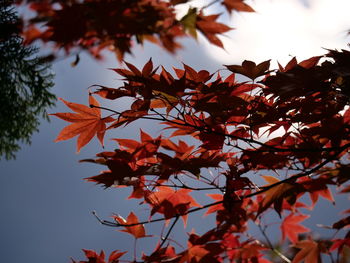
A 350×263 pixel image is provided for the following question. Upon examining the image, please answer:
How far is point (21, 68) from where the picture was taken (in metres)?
2.56

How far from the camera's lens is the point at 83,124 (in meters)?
0.89

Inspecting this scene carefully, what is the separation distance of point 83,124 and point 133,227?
418mm

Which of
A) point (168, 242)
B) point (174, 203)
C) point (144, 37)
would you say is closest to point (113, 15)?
point (144, 37)

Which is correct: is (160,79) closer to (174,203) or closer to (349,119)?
(174,203)

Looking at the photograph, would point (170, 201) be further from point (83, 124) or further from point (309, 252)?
point (309, 252)

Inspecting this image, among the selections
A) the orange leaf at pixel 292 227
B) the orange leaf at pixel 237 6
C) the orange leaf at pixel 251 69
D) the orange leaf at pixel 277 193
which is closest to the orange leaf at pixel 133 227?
the orange leaf at pixel 277 193

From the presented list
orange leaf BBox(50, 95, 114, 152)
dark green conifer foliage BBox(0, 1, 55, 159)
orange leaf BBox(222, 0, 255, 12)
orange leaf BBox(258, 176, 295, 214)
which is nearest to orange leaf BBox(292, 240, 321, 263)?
orange leaf BBox(258, 176, 295, 214)

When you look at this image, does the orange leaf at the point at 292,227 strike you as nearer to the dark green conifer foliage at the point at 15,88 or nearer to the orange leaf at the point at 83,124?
the orange leaf at the point at 83,124

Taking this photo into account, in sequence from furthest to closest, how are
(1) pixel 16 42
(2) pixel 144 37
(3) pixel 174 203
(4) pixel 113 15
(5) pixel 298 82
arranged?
(1) pixel 16 42 → (2) pixel 144 37 → (4) pixel 113 15 → (3) pixel 174 203 → (5) pixel 298 82

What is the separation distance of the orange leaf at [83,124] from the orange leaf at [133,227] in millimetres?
281

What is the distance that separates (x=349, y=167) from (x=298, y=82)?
0.26 metres

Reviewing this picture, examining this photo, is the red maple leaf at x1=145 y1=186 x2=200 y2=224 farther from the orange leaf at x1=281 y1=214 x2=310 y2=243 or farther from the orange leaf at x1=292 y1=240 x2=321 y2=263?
the orange leaf at x1=281 y1=214 x2=310 y2=243

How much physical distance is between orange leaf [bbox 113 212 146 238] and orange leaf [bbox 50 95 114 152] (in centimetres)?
28

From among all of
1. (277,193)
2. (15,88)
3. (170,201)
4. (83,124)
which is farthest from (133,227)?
(15,88)
